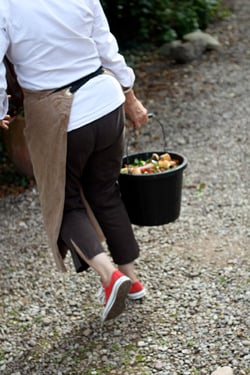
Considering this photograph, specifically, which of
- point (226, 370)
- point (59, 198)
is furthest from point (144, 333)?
point (59, 198)

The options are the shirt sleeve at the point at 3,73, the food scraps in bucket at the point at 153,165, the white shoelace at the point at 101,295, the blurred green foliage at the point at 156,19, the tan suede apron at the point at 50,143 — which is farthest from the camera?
the blurred green foliage at the point at 156,19

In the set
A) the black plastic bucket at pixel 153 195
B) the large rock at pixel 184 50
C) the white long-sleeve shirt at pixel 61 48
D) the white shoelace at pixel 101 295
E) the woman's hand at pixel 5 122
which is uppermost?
the white long-sleeve shirt at pixel 61 48

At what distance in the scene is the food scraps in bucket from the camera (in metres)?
3.58

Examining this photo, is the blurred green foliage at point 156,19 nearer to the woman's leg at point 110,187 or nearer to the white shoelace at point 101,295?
the woman's leg at point 110,187

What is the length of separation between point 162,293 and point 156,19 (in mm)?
5727

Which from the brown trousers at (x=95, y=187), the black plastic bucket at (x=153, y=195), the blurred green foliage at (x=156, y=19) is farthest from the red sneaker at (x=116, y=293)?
the blurred green foliage at (x=156, y=19)

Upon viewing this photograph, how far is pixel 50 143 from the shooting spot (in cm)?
312

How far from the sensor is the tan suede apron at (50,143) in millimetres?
3076

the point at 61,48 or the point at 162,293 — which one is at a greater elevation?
the point at 61,48

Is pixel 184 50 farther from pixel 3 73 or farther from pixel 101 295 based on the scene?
pixel 3 73

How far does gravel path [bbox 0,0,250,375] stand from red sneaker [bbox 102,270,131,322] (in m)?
0.19

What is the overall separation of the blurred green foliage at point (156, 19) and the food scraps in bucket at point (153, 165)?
15.0 feet

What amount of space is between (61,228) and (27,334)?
0.59m

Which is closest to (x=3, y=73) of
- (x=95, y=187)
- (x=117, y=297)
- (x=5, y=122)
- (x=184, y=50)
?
(x=5, y=122)
